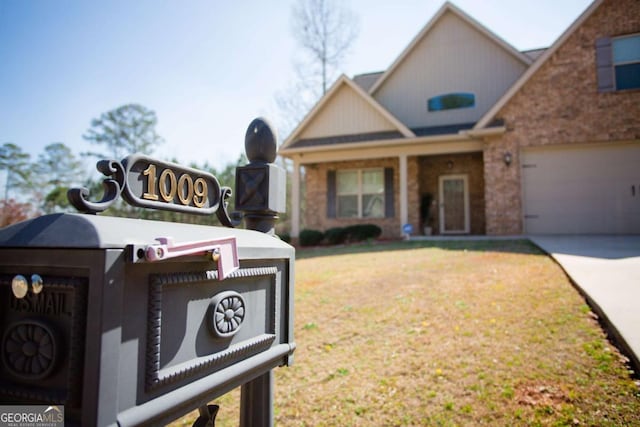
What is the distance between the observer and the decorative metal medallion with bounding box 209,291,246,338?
100 cm

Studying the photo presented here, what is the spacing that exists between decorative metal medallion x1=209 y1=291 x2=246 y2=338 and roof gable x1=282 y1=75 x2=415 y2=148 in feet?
37.8

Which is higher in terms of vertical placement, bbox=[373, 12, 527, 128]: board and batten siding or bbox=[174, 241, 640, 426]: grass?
bbox=[373, 12, 527, 128]: board and batten siding

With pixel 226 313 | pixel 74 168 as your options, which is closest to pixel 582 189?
pixel 226 313

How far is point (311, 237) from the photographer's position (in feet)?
40.5

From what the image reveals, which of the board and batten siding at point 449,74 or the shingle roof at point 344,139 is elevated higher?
the board and batten siding at point 449,74

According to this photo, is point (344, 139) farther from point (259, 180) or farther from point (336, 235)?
point (259, 180)

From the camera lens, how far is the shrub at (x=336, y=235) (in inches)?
470

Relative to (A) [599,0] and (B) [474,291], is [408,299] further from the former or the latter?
(A) [599,0]

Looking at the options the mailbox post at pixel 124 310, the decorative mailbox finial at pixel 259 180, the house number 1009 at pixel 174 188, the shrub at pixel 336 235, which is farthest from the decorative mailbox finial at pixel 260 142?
the shrub at pixel 336 235

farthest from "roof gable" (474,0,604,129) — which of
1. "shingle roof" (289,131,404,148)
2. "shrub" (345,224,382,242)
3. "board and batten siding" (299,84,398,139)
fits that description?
"shrub" (345,224,382,242)

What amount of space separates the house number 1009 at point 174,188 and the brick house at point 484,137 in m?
10.1

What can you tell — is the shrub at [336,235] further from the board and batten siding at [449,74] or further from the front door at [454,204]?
the board and batten siding at [449,74]

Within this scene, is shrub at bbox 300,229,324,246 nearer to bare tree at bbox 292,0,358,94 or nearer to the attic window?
the attic window

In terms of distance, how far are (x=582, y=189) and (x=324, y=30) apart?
14453 millimetres
